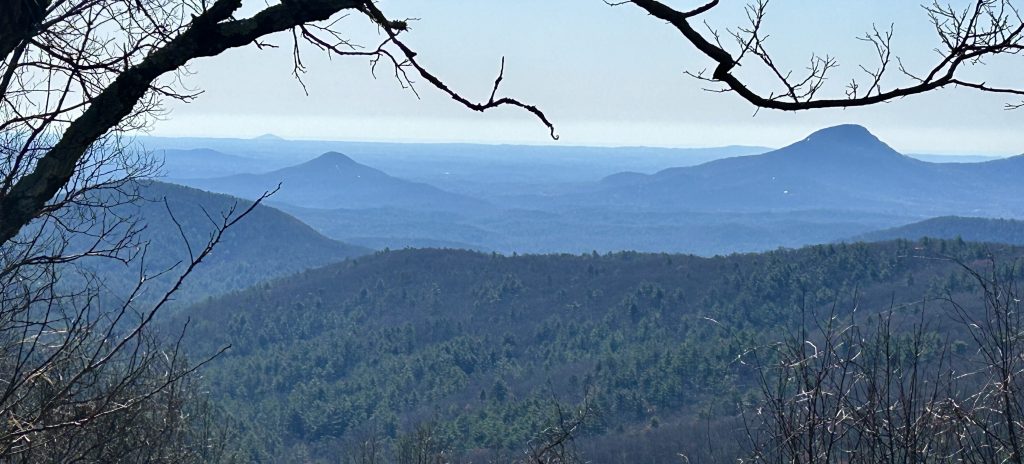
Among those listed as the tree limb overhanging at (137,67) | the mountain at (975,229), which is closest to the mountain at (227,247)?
the mountain at (975,229)

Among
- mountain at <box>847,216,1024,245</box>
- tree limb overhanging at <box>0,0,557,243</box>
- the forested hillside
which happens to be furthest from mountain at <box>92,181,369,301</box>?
tree limb overhanging at <box>0,0,557,243</box>

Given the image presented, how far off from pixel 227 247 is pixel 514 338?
93.8 meters

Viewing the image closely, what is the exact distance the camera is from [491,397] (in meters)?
67.6

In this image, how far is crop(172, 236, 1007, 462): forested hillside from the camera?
194 feet

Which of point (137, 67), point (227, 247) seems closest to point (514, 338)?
point (137, 67)

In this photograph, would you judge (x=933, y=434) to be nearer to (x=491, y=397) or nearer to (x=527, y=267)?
(x=491, y=397)

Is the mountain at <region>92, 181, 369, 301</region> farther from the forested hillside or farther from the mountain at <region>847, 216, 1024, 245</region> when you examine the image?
the mountain at <region>847, 216, 1024, 245</region>

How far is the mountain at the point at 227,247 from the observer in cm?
14038

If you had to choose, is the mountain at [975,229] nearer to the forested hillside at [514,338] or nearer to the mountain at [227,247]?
the forested hillside at [514,338]

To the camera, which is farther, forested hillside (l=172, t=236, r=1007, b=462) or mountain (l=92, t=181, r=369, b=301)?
mountain (l=92, t=181, r=369, b=301)

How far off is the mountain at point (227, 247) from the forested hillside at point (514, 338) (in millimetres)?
36834

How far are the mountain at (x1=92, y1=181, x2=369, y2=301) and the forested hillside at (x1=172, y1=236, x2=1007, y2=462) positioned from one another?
36.8m

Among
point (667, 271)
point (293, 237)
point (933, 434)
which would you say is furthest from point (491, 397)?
point (293, 237)

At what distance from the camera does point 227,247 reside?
165m
